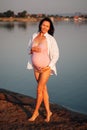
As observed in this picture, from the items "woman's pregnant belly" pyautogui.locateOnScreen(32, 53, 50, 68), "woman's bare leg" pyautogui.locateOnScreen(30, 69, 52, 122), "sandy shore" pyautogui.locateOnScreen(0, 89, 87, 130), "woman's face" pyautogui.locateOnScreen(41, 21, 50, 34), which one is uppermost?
"woman's face" pyautogui.locateOnScreen(41, 21, 50, 34)

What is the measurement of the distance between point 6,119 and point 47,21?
2.26 meters

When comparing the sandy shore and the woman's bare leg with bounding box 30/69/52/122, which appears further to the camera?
the sandy shore

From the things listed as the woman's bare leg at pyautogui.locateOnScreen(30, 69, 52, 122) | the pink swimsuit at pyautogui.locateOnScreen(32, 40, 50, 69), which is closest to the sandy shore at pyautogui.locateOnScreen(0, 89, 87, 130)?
the woman's bare leg at pyautogui.locateOnScreen(30, 69, 52, 122)

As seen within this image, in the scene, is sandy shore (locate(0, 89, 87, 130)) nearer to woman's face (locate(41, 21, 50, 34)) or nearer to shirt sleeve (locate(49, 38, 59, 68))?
shirt sleeve (locate(49, 38, 59, 68))

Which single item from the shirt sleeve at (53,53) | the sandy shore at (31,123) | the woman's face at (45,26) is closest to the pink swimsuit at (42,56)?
the shirt sleeve at (53,53)

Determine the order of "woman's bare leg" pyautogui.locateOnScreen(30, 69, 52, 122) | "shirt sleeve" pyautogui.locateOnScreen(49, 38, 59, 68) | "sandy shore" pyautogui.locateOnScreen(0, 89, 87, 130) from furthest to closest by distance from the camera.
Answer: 1. "sandy shore" pyautogui.locateOnScreen(0, 89, 87, 130)
2. "woman's bare leg" pyautogui.locateOnScreen(30, 69, 52, 122)
3. "shirt sleeve" pyautogui.locateOnScreen(49, 38, 59, 68)

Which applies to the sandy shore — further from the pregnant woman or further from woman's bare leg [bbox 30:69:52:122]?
the pregnant woman

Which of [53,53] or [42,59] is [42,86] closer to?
[42,59]

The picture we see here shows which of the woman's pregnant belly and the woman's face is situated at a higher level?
the woman's face

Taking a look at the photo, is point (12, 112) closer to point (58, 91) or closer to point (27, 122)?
point (27, 122)

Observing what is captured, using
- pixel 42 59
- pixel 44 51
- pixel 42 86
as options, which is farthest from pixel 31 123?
pixel 44 51

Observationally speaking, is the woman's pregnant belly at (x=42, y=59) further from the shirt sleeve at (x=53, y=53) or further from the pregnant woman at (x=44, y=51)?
the shirt sleeve at (x=53, y=53)

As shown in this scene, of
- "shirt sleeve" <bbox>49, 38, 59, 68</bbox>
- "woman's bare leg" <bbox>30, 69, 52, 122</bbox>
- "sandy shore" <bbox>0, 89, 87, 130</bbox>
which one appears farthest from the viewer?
"sandy shore" <bbox>0, 89, 87, 130</bbox>

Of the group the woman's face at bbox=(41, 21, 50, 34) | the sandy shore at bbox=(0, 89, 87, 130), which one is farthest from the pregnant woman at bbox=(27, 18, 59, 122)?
the sandy shore at bbox=(0, 89, 87, 130)
